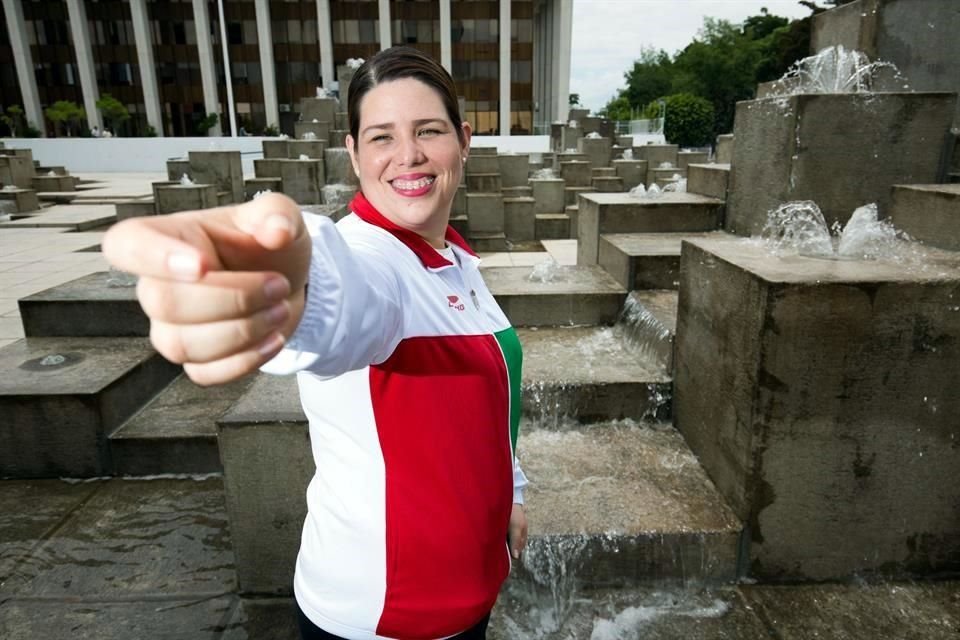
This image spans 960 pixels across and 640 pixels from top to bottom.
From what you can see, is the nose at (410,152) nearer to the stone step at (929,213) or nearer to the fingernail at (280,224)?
the fingernail at (280,224)

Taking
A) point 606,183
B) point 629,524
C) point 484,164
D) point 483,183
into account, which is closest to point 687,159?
point 606,183

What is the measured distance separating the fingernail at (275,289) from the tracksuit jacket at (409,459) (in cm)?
34

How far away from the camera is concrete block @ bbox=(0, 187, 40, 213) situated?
1547cm

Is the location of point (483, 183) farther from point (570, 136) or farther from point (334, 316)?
point (334, 316)

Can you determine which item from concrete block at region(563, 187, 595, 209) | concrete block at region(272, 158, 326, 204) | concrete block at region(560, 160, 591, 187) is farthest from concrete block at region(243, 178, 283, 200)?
concrete block at region(560, 160, 591, 187)

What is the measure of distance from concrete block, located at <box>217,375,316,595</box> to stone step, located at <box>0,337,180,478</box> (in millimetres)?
1593

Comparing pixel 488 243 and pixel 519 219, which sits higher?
pixel 519 219

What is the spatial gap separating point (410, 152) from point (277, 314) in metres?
0.73

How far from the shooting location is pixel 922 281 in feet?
8.34

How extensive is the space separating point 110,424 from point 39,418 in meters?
0.37

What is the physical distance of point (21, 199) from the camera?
15727mm

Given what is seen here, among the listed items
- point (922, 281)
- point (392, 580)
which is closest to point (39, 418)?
point (392, 580)

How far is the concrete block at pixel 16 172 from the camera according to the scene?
18.0 m

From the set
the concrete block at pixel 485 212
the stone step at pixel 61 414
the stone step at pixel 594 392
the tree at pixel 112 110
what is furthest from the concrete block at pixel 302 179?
the tree at pixel 112 110
